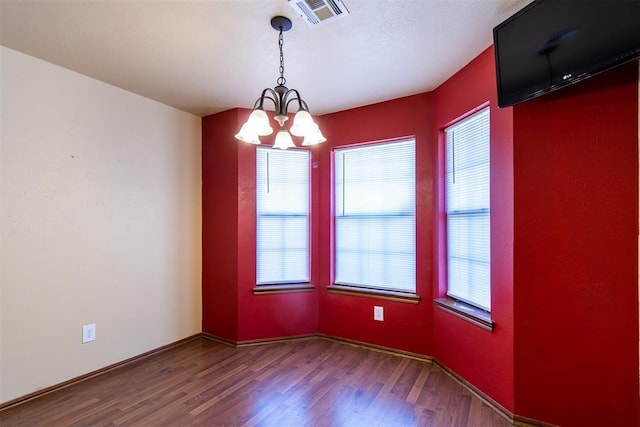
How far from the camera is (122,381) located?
8.39ft

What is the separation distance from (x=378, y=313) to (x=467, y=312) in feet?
3.01

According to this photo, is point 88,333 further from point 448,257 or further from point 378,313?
point 448,257

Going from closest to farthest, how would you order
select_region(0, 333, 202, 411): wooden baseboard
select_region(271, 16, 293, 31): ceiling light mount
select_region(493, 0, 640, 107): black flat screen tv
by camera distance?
select_region(493, 0, 640, 107): black flat screen tv < select_region(271, 16, 293, 31): ceiling light mount < select_region(0, 333, 202, 411): wooden baseboard

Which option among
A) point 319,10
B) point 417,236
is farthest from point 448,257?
point 319,10

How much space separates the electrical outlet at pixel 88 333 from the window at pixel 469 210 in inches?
115

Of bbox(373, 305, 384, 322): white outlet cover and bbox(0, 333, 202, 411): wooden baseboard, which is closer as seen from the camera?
bbox(0, 333, 202, 411): wooden baseboard

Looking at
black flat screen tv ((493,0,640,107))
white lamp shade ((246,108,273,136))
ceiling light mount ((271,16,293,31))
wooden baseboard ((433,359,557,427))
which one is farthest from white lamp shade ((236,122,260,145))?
wooden baseboard ((433,359,557,427))

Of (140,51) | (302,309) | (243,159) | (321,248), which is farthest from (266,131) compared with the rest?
(302,309)

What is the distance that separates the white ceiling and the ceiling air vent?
0.05 m

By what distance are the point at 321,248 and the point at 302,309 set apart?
2.17 feet

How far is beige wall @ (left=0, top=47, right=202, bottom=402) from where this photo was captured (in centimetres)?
222

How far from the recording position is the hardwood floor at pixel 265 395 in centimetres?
206

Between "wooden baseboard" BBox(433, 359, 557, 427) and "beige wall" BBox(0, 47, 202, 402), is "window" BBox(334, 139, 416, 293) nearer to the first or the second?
"wooden baseboard" BBox(433, 359, 557, 427)

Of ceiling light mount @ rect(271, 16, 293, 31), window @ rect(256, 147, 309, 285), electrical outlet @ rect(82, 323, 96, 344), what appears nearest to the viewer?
ceiling light mount @ rect(271, 16, 293, 31)
